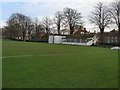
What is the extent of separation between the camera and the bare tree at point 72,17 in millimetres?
96756

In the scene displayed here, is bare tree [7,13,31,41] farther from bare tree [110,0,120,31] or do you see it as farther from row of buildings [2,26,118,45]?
bare tree [110,0,120,31]

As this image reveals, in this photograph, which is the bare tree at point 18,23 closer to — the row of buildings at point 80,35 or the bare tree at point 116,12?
the row of buildings at point 80,35

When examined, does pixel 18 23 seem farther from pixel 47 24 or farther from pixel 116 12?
pixel 116 12

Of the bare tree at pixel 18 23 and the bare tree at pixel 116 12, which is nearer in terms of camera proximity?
the bare tree at pixel 116 12

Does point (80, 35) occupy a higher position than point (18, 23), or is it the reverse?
point (18, 23)

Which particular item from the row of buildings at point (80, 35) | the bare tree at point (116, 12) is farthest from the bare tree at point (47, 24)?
the bare tree at point (116, 12)

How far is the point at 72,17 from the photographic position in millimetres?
97750

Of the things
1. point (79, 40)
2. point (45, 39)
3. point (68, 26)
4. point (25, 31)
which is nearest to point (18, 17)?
point (25, 31)

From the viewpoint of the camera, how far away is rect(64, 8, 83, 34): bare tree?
317ft

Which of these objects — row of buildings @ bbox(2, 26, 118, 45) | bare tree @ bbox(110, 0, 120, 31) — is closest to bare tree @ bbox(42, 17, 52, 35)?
row of buildings @ bbox(2, 26, 118, 45)

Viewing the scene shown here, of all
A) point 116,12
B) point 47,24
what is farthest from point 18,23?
point 116,12

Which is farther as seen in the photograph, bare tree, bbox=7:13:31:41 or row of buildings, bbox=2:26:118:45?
bare tree, bbox=7:13:31:41

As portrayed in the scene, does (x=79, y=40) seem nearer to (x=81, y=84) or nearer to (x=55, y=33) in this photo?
(x=55, y=33)

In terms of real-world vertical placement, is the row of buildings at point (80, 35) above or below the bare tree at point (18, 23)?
below
